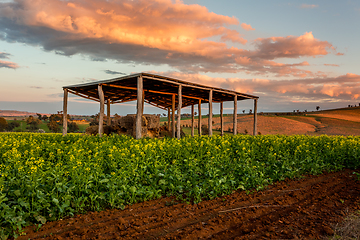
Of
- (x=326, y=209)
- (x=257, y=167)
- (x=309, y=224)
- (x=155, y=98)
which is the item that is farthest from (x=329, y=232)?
(x=155, y=98)

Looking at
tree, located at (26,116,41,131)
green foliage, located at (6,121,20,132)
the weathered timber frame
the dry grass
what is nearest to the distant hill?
the weathered timber frame

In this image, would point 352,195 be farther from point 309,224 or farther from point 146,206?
point 146,206

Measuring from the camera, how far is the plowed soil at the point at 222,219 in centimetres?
397

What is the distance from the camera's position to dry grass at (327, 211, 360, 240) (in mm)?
4082

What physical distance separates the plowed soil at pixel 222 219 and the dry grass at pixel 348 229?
0.47 ft

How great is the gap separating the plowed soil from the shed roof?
29.5 feet

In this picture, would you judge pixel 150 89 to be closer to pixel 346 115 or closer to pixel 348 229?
pixel 348 229

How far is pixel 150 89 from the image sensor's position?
18.1m

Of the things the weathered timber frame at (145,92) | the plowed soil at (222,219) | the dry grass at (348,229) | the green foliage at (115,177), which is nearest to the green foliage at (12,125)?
the weathered timber frame at (145,92)

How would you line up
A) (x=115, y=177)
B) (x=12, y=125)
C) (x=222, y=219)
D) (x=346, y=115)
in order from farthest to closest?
(x=346, y=115) < (x=12, y=125) < (x=115, y=177) < (x=222, y=219)

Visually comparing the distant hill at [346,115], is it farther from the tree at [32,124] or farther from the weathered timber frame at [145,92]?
the tree at [32,124]

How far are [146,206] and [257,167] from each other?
4350 millimetres

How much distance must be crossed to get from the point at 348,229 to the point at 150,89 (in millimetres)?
15696

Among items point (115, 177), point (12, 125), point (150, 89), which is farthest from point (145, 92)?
point (12, 125)
